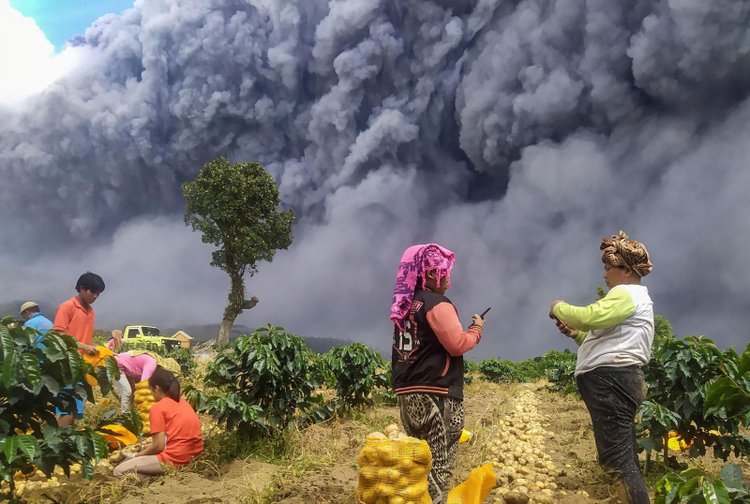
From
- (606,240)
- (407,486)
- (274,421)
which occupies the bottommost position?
(407,486)

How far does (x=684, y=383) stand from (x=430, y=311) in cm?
232

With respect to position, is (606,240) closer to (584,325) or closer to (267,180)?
(584,325)

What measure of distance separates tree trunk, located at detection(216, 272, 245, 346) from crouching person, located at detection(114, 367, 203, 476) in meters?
16.3

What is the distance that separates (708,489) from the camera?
1584mm

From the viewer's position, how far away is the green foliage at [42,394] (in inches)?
92.0

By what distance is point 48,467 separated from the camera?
2475 millimetres

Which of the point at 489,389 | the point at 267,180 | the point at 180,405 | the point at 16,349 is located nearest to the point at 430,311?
the point at 16,349

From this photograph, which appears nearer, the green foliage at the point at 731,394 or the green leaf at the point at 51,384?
the green foliage at the point at 731,394

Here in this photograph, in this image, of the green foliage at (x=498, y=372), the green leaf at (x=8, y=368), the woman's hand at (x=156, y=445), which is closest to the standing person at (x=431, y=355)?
the green leaf at (x=8, y=368)

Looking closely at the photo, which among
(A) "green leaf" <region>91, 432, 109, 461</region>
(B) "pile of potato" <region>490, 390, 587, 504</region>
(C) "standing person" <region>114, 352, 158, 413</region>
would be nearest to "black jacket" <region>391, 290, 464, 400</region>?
(B) "pile of potato" <region>490, 390, 587, 504</region>

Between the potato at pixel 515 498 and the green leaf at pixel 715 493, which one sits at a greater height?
the green leaf at pixel 715 493

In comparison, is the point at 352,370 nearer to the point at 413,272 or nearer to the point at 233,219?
the point at 413,272

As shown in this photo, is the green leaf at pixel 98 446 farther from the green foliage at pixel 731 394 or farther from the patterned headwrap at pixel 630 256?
the patterned headwrap at pixel 630 256

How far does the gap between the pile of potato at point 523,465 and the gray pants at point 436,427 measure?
3.00ft
